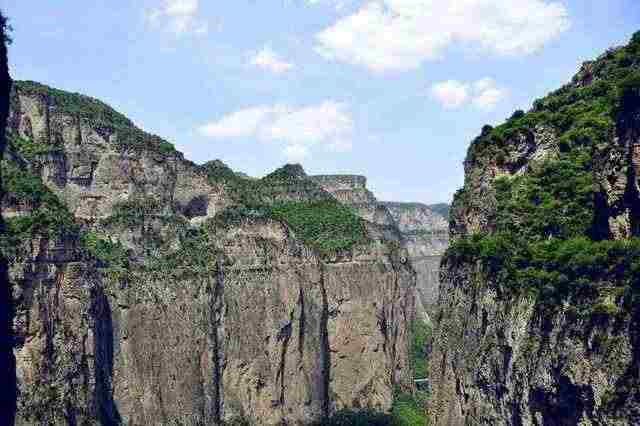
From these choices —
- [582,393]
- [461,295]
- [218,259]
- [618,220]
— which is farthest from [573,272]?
[218,259]

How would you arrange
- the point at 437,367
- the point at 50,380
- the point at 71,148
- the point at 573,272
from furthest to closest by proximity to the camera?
1. the point at 71,148
2. the point at 50,380
3. the point at 437,367
4. the point at 573,272

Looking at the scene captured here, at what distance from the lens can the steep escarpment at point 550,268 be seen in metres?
41.1

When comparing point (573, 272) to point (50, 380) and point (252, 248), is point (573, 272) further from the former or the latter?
point (252, 248)

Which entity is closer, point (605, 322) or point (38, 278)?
point (605, 322)

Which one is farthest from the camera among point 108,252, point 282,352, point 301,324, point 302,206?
point 302,206

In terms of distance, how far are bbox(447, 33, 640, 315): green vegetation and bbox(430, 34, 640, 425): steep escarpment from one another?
85 mm

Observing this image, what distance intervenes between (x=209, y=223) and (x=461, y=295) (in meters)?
65.9

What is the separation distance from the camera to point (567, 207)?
53250mm

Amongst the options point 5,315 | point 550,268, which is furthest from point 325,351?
point 5,315

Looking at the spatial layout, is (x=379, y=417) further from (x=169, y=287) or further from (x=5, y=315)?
(x=5, y=315)

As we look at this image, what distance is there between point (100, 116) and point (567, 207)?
79150mm

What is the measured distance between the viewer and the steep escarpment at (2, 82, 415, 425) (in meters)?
76.1

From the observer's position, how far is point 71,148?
4424 inches

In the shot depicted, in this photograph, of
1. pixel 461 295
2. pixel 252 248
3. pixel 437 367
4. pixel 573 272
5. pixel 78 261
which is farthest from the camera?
pixel 252 248
